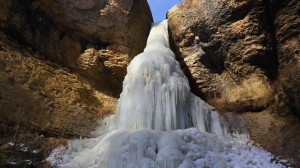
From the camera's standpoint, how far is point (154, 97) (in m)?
8.73

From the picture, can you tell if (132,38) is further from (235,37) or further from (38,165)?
(38,165)

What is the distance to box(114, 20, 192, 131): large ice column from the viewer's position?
27.1ft

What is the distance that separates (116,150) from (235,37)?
679 cm

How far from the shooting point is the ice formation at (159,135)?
6.47 m

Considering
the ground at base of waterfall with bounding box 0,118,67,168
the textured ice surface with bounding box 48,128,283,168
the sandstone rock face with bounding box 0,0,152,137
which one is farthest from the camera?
the sandstone rock face with bounding box 0,0,152,137

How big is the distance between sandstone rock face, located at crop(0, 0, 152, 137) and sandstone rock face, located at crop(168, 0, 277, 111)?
2.49 metres

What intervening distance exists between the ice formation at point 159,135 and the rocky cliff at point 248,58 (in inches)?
51.8

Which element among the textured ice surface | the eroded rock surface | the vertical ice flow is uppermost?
the eroded rock surface

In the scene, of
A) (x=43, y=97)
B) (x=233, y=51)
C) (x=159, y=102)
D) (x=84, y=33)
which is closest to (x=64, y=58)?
(x=84, y=33)

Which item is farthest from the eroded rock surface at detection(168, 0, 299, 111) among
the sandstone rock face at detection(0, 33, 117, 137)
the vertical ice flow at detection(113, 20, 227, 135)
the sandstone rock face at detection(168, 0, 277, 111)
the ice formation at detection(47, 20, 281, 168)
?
the sandstone rock face at detection(0, 33, 117, 137)

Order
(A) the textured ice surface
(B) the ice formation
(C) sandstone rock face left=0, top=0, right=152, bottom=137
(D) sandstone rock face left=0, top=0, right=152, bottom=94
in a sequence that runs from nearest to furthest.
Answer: (A) the textured ice surface
(B) the ice formation
(C) sandstone rock face left=0, top=0, right=152, bottom=137
(D) sandstone rock face left=0, top=0, right=152, bottom=94

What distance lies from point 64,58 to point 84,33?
1354 mm

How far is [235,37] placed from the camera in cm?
1091

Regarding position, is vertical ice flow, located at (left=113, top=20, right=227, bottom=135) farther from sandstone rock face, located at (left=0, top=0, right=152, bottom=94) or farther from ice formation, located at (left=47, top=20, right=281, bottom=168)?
sandstone rock face, located at (left=0, top=0, right=152, bottom=94)
